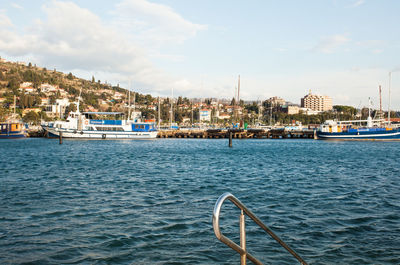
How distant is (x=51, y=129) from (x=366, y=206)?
70.4 metres

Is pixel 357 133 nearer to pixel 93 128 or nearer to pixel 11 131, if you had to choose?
pixel 93 128

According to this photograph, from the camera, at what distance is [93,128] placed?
71750mm

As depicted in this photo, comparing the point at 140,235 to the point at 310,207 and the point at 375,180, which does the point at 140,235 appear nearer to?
the point at 310,207

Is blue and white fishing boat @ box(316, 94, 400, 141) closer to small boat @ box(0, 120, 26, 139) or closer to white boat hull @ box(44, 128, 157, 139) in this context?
white boat hull @ box(44, 128, 157, 139)

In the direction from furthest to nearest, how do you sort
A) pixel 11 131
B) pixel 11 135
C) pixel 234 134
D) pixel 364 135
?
pixel 234 134
pixel 11 131
pixel 11 135
pixel 364 135

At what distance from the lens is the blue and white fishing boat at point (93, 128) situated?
70250 mm

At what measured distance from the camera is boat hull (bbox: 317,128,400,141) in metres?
70.6

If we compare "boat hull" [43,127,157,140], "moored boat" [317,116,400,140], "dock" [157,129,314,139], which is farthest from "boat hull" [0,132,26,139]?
"moored boat" [317,116,400,140]

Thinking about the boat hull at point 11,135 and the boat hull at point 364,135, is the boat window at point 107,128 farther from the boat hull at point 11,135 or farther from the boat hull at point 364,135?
the boat hull at point 364,135

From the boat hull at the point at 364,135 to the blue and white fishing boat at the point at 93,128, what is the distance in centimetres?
4222

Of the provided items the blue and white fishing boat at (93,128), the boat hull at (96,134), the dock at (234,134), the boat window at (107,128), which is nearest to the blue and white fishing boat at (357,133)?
the dock at (234,134)

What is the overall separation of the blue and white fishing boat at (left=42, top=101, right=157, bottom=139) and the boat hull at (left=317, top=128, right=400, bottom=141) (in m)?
42.2

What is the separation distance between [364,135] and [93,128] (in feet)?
195

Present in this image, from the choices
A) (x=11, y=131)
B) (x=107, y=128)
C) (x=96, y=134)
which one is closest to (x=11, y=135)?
(x=11, y=131)
